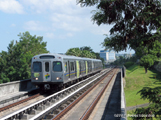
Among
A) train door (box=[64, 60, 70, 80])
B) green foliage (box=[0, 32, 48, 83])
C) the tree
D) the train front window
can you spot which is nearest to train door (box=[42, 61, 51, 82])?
the train front window

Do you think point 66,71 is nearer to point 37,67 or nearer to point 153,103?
point 37,67

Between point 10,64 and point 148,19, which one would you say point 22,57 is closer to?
point 10,64

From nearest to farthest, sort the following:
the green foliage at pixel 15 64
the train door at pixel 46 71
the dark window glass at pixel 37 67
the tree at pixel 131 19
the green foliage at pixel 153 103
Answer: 1. the green foliage at pixel 153 103
2. the tree at pixel 131 19
3. the train door at pixel 46 71
4. the dark window glass at pixel 37 67
5. the green foliage at pixel 15 64

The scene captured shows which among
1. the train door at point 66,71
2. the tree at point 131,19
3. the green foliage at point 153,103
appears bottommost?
the green foliage at point 153,103

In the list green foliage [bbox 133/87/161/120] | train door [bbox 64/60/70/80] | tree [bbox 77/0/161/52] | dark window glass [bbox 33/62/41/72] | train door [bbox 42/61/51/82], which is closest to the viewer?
green foliage [bbox 133/87/161/120]

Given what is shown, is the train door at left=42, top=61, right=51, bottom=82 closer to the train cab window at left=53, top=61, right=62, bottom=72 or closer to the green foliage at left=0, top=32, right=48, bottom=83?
the train cab window at left=53, top=61, right=62, bottom=72

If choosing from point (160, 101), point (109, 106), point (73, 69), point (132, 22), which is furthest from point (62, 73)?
point (160, 101)

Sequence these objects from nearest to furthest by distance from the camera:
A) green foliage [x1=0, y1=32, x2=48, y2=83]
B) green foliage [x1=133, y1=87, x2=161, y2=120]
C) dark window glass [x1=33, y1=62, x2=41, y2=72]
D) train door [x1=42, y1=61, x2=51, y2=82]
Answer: green foliage [x1=133, y1=87, x2=161, y2=120], train door [x1=42, y1=61, x2=51, y2=82], dark window glass [x1=33, y1=62, x2=41, y2=72], green foliage [x1=0, y1=32, x2=48, y2=83]

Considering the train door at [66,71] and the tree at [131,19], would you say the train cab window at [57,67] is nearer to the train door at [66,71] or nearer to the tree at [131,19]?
the train door at [66,71]

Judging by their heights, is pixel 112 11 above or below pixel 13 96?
above

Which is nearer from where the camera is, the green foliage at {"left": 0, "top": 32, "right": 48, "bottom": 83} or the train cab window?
the train cab window

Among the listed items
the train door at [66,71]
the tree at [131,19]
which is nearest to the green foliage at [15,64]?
the train door at [66,71]

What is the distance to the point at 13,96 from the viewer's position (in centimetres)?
1257

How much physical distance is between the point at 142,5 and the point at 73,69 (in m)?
11.1
